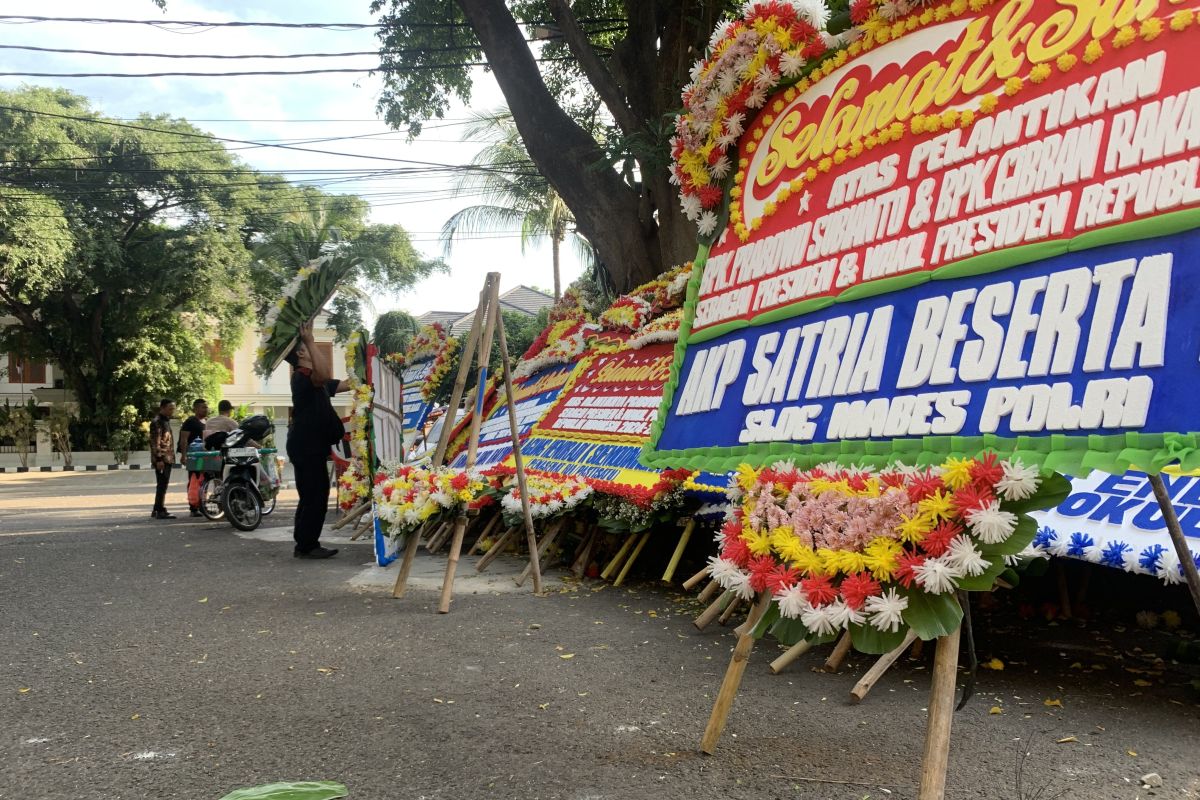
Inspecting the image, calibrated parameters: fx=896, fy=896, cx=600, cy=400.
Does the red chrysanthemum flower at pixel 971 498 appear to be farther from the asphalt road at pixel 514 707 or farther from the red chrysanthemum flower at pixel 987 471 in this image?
the asphalt road at pixel 514 707

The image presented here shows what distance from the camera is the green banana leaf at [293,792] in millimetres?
2670

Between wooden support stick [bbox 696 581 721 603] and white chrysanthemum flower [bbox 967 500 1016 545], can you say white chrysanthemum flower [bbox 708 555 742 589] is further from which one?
wooden support stick [bbox 696 581 721 603]

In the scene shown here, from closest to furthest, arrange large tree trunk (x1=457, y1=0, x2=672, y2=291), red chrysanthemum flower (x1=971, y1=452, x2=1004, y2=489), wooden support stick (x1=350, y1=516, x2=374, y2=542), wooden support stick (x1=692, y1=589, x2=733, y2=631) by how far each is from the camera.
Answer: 1. red chrysanthemum flower (x1=971, y1=452, x2=1004, y2=489)
2. wooden support stick (x1=692, y1=589, x2=733, y2=631)
3. wooden support stick (x1=350, y1=516, x2=374, y2=542)
4. large tree trunk (x1=457, y1=0, x2=672, y2=291)

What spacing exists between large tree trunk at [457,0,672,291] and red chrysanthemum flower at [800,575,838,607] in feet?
30.1

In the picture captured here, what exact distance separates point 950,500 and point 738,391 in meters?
1.03

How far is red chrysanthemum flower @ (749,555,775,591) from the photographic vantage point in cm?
253

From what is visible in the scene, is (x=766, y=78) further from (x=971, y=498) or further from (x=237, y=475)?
(x=237, y=475)

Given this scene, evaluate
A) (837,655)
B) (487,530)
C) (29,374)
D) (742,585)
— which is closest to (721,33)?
(742,585)

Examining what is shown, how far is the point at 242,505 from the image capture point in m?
9.90

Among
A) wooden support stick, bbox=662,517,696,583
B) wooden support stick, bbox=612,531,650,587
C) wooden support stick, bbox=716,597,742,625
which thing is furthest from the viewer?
wooden support stick, bbox=612,531,650,587

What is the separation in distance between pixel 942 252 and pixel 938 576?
0.94m

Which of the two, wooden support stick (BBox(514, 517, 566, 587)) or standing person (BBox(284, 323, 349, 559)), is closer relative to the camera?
wooden support stick (BBox(514, 517, 566, 587))

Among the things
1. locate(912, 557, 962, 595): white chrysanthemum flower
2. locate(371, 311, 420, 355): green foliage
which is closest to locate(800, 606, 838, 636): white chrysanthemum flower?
locate(912, 557, 962, 595): white chrysanthemum flower

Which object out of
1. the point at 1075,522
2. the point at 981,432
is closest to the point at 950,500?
the point at 981,432
